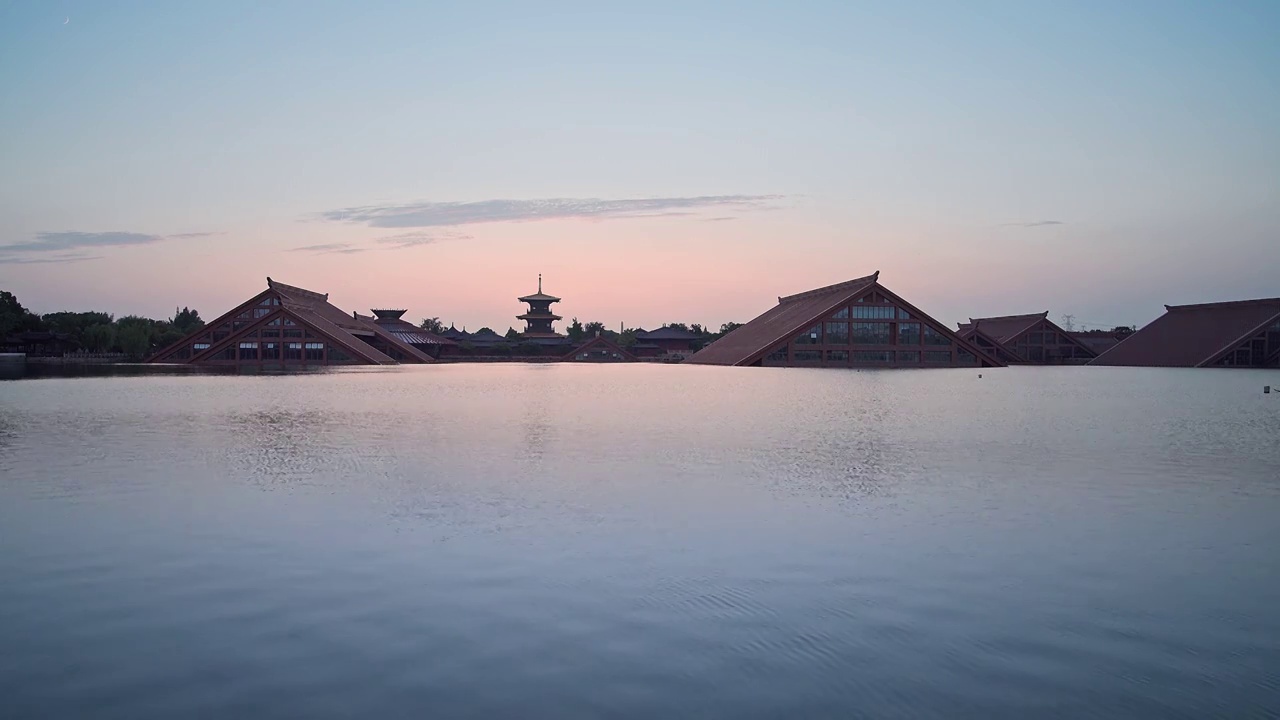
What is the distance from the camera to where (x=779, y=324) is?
81625 mm

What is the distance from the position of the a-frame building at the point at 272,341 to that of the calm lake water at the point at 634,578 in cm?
5992

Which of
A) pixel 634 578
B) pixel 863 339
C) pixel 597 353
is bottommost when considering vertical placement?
pixel 634 578

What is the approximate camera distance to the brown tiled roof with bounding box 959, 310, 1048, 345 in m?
95.5

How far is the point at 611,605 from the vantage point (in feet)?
24.9

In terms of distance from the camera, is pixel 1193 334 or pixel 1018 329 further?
pixel 1018 329

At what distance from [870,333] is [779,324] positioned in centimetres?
939

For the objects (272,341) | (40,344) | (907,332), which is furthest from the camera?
(40,344)

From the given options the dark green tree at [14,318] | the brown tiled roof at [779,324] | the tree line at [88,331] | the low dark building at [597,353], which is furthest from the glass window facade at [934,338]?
the dark green tree at [14,318]

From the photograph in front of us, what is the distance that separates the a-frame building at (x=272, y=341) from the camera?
253 feet

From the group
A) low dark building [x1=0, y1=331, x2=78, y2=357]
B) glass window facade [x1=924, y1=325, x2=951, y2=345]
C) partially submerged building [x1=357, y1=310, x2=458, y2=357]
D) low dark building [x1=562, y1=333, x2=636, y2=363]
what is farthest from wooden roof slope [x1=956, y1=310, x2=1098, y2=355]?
low dark building [x1=0, y1=331, x2=78, y2=357]

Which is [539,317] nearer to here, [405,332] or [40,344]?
[405,332]

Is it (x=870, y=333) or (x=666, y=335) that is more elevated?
(x=666, y=335)

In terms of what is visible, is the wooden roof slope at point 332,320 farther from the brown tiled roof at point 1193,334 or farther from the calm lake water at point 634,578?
the brown tiled roof at point 1193,334

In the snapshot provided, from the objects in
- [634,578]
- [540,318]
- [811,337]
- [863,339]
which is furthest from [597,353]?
[634,578]
